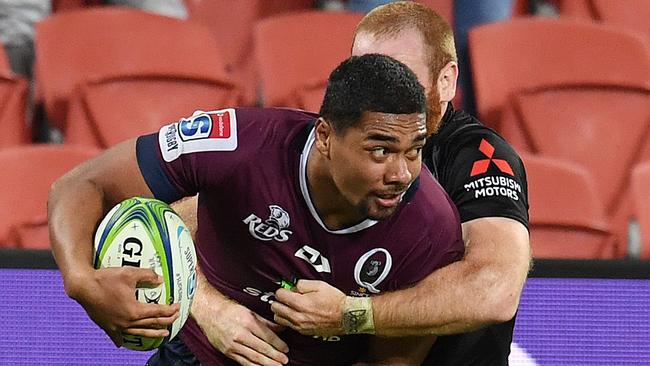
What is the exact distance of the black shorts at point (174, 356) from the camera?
2.95 meters

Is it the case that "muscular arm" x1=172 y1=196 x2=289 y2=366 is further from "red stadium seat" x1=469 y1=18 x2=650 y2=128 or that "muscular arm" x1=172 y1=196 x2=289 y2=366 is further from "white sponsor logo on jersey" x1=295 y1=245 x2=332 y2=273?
"red stadium seat" x1=469 y1=18 x2=650 y2=128

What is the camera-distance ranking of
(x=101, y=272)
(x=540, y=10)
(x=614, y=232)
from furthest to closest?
(x=540, y=10)
(x=614, y=232)
(x=101, y=272)

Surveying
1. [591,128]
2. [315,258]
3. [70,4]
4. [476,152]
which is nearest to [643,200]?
[591,128]

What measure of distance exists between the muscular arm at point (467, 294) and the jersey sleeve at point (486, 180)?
7 centimetres

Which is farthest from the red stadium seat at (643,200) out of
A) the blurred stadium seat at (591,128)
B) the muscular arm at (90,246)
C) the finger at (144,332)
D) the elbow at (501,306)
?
the finger at (144,332)

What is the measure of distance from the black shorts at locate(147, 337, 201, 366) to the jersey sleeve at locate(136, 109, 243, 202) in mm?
466

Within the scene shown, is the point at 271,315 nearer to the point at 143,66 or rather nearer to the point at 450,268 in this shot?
the point at 450,268

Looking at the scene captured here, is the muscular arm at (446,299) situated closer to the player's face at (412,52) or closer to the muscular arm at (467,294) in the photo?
the muscular arm at (467,294)

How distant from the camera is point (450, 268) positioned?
2.71 m

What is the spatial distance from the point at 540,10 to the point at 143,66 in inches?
73.8

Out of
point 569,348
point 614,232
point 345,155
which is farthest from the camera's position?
point 614,232

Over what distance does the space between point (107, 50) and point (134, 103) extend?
261 mm

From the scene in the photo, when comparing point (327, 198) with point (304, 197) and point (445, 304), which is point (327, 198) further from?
point (445, 304)

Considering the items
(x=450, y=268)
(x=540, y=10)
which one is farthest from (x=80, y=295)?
(x=540, y=10)
